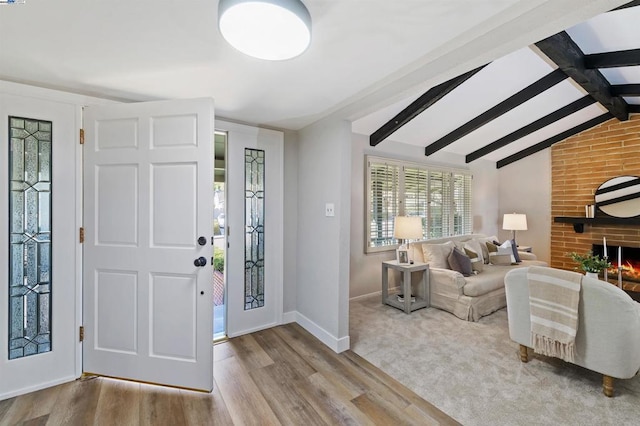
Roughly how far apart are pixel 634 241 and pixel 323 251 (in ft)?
16.4

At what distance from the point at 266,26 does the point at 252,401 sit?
2.24 meters

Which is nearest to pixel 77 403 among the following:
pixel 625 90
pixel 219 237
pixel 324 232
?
pixel 324 232

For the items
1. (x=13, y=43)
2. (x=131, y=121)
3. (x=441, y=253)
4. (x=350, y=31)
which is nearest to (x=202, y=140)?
(x=131, y=121)

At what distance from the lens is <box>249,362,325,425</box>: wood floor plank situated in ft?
5.69

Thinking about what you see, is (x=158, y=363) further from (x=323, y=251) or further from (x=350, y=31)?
(x=350, y=31)

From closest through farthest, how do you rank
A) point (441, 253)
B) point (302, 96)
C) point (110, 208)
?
point (110, 208), point (302, 96), point (441, 253)

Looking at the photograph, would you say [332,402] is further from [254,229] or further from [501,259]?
[501,259]

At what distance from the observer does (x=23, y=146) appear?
1.98 metres

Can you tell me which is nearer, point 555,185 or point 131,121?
point 131,121

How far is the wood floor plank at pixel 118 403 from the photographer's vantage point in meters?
1.72

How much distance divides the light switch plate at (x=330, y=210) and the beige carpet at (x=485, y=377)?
4.18 ft

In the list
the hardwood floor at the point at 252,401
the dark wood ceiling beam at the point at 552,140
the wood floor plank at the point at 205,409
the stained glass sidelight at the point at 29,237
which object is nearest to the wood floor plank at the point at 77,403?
the hardwood floor at the point at 252,401

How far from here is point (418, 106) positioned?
3.15 meters

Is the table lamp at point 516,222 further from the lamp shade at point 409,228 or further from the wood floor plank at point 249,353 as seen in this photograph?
the wood floor plank at point 249,353
